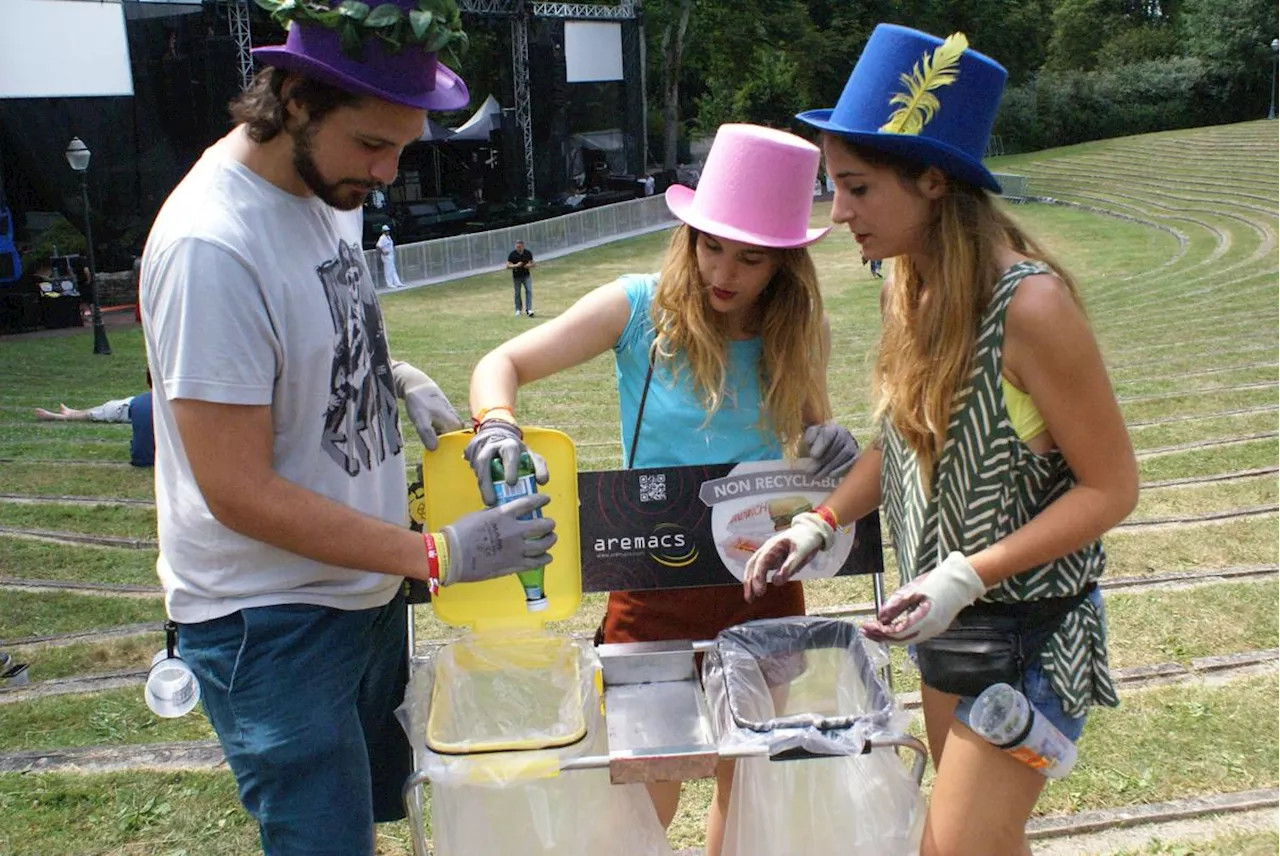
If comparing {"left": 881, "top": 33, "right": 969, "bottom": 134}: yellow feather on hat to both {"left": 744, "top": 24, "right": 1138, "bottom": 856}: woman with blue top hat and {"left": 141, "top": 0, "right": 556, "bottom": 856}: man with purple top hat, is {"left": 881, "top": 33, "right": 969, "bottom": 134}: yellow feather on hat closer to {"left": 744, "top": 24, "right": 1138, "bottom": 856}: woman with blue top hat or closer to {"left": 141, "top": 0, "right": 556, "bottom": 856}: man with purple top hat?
{"left": 744, "top": 24, "right": 1138, "bottom": 856}: woman with blue top hat

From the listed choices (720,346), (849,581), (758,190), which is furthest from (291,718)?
(849,581)

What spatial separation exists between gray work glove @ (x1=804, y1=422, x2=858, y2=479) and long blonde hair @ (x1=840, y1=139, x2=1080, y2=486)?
47 cm

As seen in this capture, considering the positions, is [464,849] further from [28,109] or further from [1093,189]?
[1093,189]

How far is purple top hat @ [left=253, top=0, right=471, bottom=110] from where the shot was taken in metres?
2.15

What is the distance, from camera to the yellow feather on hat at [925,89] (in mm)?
2316

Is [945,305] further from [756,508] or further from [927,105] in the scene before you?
[756,508]

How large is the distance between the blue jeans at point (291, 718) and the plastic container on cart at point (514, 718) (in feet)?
0.46

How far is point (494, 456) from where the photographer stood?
8.06ft

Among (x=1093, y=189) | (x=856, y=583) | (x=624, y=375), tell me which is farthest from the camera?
(x=1093, y=189)

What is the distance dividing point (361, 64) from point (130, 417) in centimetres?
893

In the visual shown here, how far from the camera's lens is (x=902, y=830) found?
246 centimetres

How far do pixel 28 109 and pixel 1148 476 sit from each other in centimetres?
2392

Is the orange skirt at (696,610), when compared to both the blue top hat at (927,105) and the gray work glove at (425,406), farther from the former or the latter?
the blue top hat at (927,105)

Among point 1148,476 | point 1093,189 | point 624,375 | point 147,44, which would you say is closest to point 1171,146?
point 1093,189
